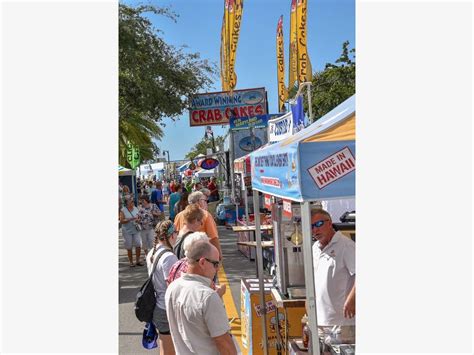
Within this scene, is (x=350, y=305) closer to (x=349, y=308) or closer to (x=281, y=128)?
(x=349, y=308)

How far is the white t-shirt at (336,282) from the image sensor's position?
3799 mm

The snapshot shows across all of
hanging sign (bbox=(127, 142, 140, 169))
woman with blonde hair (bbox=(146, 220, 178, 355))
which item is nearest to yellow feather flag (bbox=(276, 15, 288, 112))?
hanging sign (bbox=(127, 142, 140, 169))

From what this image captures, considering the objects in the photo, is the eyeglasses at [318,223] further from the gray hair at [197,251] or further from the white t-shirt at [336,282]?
the gray hair at [197,251]

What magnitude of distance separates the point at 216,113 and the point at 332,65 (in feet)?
21.0

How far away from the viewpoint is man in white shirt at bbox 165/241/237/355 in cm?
293

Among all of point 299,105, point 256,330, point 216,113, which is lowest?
point 256,330

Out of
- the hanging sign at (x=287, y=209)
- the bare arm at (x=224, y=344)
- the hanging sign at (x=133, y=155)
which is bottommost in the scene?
the bare arm at (x=224, y=344)

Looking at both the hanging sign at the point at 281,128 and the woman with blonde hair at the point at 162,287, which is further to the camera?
the hanging sign at the point at 281,128

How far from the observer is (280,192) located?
10.3 ft

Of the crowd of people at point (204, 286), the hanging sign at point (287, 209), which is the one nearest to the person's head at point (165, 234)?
the crowd of people at point (204, 286)

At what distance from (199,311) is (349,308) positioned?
1174 mm

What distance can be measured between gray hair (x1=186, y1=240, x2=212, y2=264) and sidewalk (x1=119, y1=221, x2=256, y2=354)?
11.2 feet
